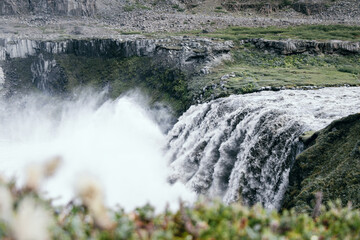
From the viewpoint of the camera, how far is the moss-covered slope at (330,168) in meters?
9.21

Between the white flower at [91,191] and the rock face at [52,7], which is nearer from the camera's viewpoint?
the white flower at [91,191]

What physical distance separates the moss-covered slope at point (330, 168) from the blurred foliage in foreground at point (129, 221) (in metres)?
4.53

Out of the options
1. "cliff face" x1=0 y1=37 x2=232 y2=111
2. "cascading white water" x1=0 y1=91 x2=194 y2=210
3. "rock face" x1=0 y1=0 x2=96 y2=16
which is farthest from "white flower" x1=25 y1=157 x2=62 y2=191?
"rock face" x1=0 y1=0 x2=96 y2=16

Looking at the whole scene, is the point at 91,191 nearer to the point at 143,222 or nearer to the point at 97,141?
the point at 143,222

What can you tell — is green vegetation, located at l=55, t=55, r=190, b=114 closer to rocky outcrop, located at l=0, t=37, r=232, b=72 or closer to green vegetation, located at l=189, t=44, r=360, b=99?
rocky outcrop, located at l=0, t=37, r=232, b=72

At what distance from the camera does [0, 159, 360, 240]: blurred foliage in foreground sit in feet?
9.48

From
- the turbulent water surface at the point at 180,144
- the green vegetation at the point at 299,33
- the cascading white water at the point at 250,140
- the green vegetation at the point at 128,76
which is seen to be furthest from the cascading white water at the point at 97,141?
the green vegetation at the point at 299,33

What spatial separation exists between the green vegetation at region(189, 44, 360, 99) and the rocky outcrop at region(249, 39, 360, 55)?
3.40ft

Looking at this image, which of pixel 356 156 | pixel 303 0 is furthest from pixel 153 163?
pixel 303 0

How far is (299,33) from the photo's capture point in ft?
166

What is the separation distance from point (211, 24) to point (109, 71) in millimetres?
24056

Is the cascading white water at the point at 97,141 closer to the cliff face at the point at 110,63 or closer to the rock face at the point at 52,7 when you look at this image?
the cliff face at the point at 110,63

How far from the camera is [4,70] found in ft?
183

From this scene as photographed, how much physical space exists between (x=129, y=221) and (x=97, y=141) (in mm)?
34064
